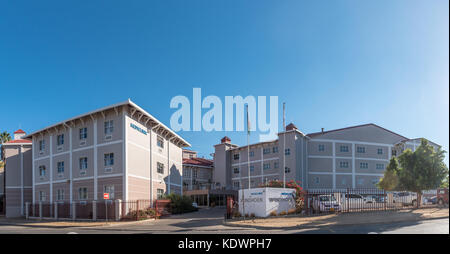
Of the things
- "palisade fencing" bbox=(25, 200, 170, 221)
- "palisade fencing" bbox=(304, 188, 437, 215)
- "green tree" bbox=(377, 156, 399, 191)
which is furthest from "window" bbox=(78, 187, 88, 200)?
"green tree" bbox=(377, 156, 399, 191)

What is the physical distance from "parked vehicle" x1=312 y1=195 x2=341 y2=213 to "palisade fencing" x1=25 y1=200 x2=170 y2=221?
46.0 feet

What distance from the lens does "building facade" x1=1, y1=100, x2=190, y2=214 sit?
32.8 m

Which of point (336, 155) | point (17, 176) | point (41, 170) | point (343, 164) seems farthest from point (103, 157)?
point (343, 164)

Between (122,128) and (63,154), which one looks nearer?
(122,128)

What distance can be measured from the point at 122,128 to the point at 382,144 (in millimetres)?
42937

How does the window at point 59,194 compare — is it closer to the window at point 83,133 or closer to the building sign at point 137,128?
the window at point 83,133

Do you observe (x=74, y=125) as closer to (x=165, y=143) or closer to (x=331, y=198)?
(x=165, y=143)

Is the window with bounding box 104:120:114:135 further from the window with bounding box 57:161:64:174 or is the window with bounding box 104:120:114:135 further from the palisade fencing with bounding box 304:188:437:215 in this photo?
the palisade fencing with bounding box 304:188:437:215

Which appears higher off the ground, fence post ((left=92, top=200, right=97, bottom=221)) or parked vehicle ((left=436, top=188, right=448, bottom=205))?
parked vehicle ((left=436, top=188, right=448, bottom=205))

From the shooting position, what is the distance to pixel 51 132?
128ft

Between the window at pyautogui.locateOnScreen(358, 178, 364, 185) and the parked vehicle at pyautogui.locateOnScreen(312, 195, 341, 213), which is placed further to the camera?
the window at pyautogui.locateOnScreen(358, 178, 364, 185)
